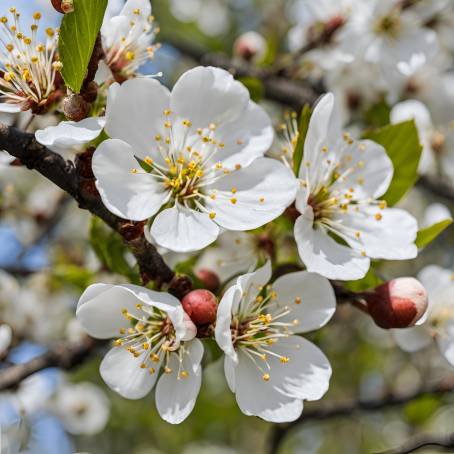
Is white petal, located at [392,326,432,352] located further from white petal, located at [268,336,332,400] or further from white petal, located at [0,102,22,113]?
white petal, located at [0,102,22,113]

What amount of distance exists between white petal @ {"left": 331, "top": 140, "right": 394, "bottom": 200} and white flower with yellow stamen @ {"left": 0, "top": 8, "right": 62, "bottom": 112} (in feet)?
2.33

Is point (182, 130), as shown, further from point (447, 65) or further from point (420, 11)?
point (447, 65)

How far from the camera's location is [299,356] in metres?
1.41

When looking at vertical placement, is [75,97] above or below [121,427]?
above

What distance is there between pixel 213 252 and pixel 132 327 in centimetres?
64

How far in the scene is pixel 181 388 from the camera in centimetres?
133

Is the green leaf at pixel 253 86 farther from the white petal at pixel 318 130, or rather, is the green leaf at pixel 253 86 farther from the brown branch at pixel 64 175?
the brown branch at pixel 64 175

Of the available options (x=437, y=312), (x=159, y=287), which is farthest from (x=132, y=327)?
(x=437, y=312)

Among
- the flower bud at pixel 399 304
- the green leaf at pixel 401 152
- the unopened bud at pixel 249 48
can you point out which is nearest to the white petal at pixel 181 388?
the flower bud at pixel 399 304

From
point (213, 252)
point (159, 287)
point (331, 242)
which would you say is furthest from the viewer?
point (213, 252)

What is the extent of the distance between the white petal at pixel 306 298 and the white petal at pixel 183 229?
0.21 meters

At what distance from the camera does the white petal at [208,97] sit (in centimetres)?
142

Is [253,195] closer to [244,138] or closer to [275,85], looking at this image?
[244,138]

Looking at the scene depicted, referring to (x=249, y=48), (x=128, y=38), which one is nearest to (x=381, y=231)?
(x=128, y=38)
